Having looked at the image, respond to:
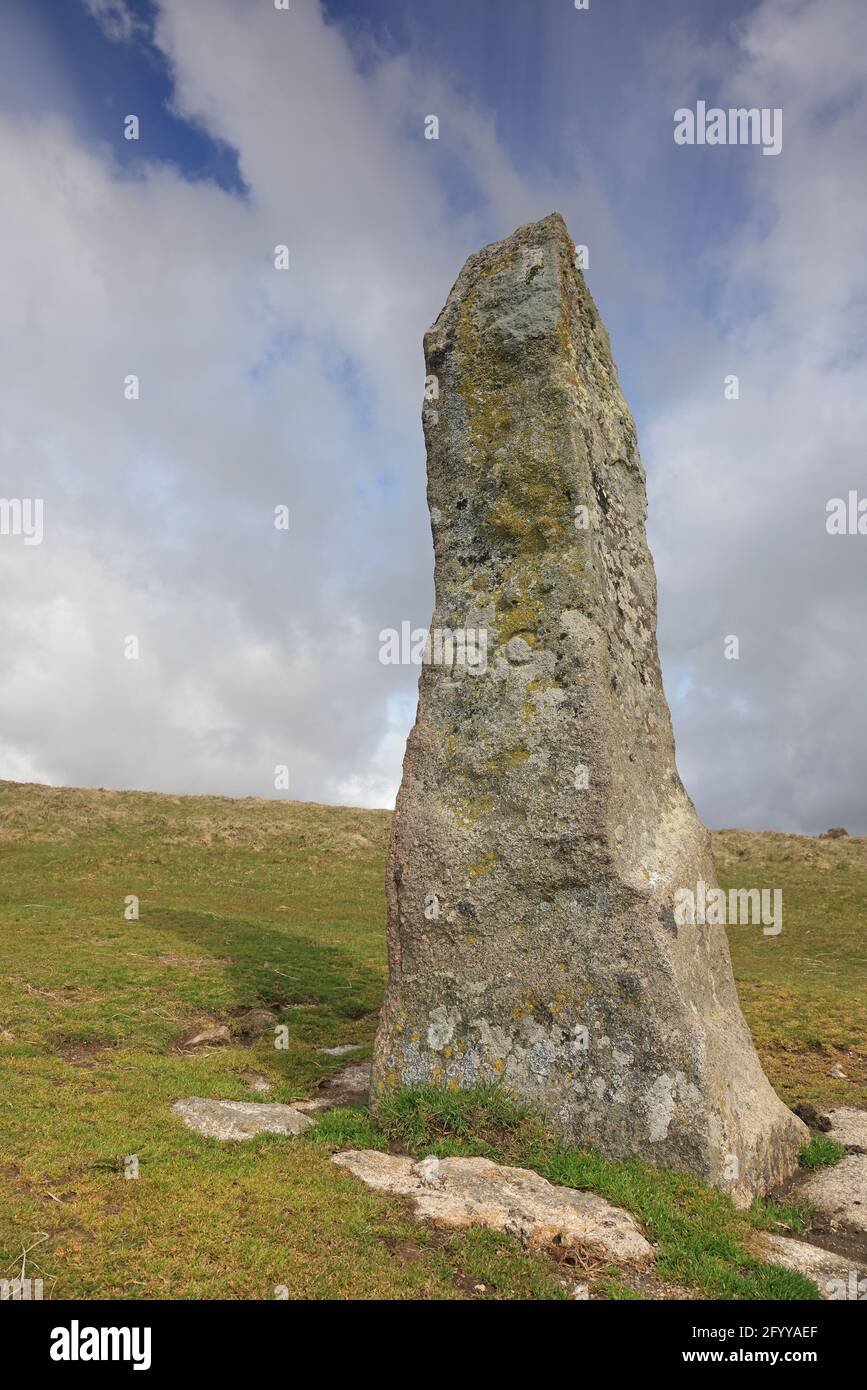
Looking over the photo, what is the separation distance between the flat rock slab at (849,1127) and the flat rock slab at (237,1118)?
19.1 ft

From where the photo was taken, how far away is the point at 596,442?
9.75 metres

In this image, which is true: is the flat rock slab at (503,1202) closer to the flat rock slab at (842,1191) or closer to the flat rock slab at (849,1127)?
A: the flat rock slab at (842,1191)

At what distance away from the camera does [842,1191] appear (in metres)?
8.13

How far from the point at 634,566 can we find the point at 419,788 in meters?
3.68

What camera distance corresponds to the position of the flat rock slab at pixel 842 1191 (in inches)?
301

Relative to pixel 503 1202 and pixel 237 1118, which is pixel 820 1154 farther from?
pixel 237 1118

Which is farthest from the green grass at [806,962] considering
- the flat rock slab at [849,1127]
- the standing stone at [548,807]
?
the standing stone at [548,807]

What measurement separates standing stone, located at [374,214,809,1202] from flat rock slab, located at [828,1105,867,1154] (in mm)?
880

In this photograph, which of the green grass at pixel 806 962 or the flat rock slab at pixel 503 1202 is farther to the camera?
the green grass at pixel 806 962

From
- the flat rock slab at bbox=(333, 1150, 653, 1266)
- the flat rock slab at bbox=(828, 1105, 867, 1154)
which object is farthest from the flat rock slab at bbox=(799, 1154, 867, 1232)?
the flat rock slab at bbox=(333, 1150, 653, 1266)

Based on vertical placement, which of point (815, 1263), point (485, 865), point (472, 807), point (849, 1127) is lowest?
point (849, 1127)

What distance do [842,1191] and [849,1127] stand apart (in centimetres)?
193

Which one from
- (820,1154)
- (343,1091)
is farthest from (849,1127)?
(343,1091)
